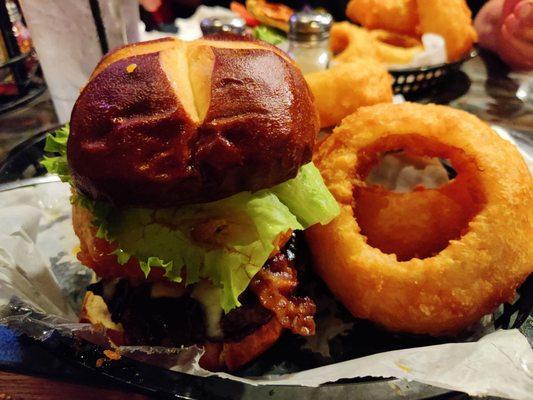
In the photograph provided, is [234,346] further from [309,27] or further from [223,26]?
[223,26]

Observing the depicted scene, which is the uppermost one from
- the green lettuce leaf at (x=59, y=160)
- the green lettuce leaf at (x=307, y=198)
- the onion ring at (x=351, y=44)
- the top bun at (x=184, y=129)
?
the top bun at (x=184, y=129)

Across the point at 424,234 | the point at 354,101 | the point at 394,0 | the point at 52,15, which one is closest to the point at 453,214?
the point at 424,234

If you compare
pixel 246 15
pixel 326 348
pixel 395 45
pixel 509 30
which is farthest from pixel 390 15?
pixel 326 348

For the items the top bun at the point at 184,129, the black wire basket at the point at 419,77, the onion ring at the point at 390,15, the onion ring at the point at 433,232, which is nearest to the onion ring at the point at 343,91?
the onion ring at the point at 433,232

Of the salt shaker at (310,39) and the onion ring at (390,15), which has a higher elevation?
the salt shaker at (310,39)

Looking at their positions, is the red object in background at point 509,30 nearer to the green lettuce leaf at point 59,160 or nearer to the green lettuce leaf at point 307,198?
the green lettuce leaf at point 307,198
